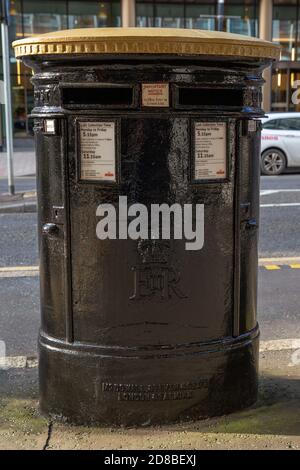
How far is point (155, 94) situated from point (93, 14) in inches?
914

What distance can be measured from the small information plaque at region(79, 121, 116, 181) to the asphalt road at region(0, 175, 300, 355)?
1961 mm

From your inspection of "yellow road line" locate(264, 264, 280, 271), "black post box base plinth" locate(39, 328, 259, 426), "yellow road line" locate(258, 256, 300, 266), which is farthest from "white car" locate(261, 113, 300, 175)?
"black post box base plinth" locate(39, 328, 259, 426)

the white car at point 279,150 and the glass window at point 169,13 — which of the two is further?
the glass window at point 169,13

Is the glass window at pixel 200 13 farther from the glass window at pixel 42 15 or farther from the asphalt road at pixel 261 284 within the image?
the asphalt road at pixel 261 284

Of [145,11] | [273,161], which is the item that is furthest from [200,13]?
[273,161]

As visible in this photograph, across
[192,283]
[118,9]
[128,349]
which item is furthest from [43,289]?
[118,9]

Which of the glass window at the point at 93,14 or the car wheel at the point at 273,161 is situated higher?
the glass window at the point at 93,14

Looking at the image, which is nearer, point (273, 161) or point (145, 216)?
point (145, 216)

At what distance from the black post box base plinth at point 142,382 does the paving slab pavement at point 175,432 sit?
0.05m

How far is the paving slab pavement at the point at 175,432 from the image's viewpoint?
2998 mm

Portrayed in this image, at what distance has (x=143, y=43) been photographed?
2.73 m

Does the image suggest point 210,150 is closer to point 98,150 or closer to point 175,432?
point 98,150

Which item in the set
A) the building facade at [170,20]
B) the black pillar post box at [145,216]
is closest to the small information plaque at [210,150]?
the black pillar post box at [145,216]

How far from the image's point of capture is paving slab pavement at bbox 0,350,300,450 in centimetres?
300
